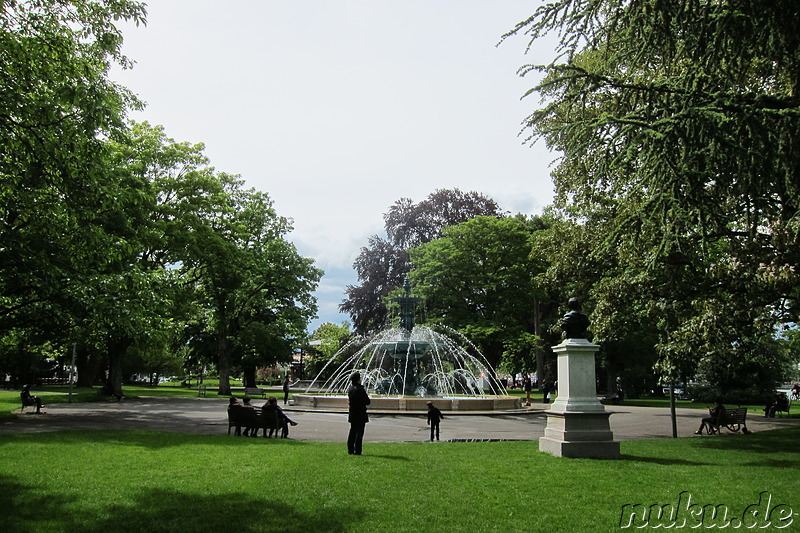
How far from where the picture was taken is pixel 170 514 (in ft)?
21.0

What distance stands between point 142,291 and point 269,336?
24.8 meters

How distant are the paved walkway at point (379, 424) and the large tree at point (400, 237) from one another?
25.5 m

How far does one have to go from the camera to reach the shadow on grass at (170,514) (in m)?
5.92

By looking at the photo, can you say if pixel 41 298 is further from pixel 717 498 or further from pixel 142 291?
pixel 717 498

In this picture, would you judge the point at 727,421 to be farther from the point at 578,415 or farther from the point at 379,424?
the point at 379,424

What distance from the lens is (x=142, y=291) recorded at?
1688 centimetres

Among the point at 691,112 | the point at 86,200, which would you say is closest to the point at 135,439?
the point at 86,200

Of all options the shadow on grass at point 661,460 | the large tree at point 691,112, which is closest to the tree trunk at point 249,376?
the shadow on grass at point 661,460

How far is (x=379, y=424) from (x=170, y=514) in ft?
41.4

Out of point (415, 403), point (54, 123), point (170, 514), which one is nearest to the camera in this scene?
point (170, 514)

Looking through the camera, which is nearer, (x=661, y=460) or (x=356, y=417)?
(x=661, y=460)

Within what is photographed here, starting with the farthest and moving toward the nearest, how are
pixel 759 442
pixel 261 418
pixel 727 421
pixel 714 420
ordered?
pixel 714 420
pixel 727 421
pixel 759 442
pixel 261 418

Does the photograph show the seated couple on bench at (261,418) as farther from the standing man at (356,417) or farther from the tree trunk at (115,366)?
the tree trunk at (115,366)

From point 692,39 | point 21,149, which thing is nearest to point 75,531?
point 21,149
